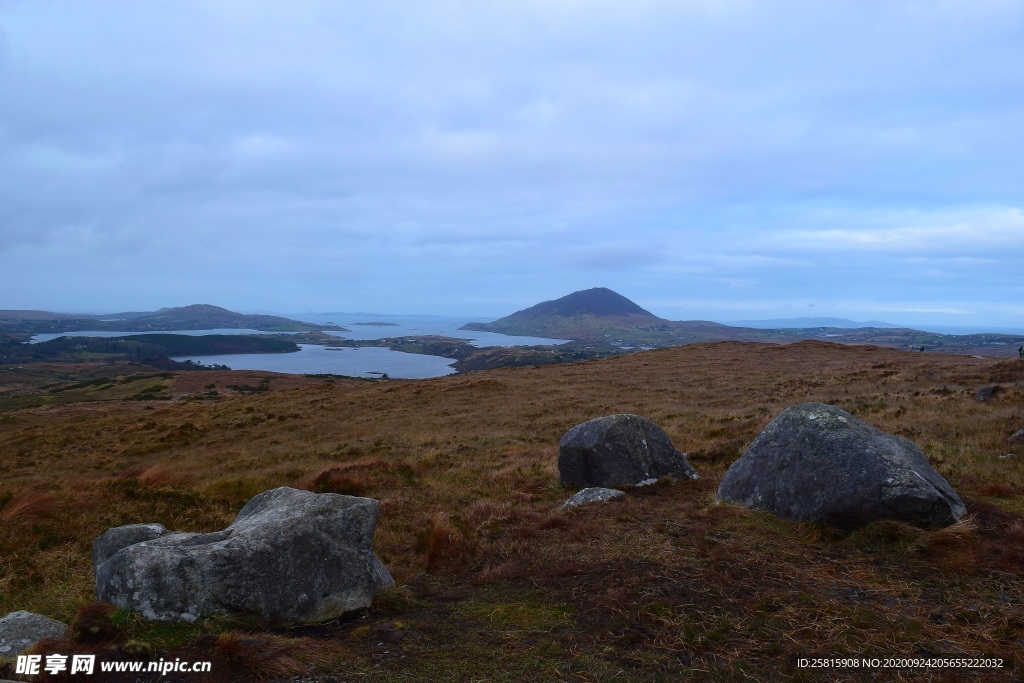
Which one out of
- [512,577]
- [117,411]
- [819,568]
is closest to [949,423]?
[819,568]

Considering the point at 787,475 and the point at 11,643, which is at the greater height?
the point at 787,475

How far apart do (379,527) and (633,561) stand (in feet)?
18.1

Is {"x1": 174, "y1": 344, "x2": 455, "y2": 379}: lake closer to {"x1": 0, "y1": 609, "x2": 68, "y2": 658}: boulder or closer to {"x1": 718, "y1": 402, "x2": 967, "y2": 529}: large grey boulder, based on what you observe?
{"x1": 718, "y1": 402, "x2": 967, "y2": 529}: large grey boulder

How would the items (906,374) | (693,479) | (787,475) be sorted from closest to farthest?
(787,475)
(693,479)
(906,374)

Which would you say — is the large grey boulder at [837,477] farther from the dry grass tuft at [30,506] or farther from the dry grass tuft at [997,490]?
the dry grass tuft at [30,506]

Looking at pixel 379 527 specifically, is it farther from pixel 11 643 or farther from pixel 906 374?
pixel 906 374

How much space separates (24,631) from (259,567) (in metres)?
2.43

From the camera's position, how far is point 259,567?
6.48m

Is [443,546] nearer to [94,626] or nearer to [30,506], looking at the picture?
[94,626]

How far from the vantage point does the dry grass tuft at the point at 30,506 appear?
11047 millimetres

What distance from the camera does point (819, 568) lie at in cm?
759

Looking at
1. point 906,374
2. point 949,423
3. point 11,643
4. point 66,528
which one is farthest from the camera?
point 906,374

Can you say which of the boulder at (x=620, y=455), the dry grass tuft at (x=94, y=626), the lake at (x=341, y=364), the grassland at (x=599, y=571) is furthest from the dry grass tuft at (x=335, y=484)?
the lake at (x=341, y=364)

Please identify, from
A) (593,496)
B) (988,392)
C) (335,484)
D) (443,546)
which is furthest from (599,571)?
(988,392)
